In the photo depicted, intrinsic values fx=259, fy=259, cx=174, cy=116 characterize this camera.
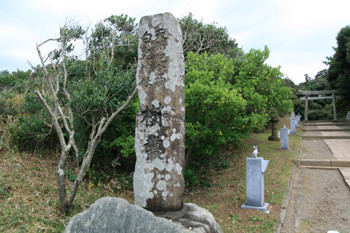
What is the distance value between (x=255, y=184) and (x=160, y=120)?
10.0 ft

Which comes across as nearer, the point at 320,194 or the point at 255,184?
the point at 255,184

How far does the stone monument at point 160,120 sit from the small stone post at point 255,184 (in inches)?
97.0

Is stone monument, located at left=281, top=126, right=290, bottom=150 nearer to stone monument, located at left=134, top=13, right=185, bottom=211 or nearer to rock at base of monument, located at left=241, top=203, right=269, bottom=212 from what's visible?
rock at base of monument, located at left=241, top=203, right=269, bottom=212

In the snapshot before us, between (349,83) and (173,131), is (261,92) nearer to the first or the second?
(173,131)

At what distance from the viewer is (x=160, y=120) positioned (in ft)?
13.9

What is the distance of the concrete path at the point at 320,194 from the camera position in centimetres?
521

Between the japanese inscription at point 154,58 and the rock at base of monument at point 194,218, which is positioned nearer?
the rock at base of monument at point 194,218

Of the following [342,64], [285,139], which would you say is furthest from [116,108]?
[342,64]

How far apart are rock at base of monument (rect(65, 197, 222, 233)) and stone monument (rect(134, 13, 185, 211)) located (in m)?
0.50

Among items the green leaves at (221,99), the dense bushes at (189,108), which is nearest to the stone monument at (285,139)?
the green leaves at (221,99)

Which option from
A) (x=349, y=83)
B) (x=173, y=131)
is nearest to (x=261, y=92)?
(x=173, y=131)

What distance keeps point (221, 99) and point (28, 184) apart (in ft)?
16.2

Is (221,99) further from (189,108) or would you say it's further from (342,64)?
(342,64)

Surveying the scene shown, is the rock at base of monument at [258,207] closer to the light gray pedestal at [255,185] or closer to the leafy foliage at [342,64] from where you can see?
the light gray pedestal at [255,185]
